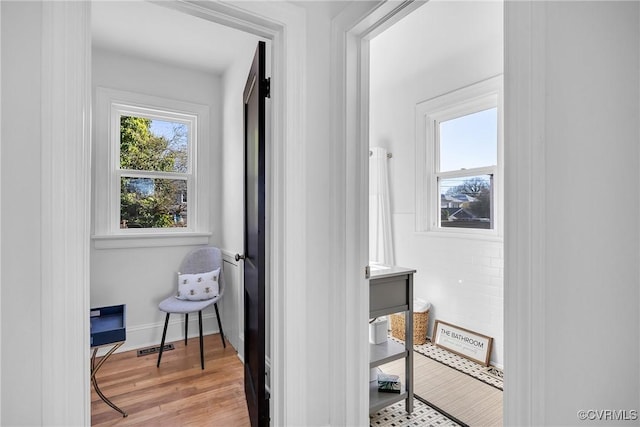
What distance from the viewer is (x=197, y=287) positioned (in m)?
2.96

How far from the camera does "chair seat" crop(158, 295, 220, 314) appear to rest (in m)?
2.73

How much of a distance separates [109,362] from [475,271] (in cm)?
313

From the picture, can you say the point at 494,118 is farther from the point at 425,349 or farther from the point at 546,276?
the point at 546,276

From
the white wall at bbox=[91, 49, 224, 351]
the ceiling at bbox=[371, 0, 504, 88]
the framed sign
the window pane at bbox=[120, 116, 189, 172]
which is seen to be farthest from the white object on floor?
the window pane at bbox=[120, 116, 189, 172]

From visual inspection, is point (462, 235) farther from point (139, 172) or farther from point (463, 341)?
point (139, 172)

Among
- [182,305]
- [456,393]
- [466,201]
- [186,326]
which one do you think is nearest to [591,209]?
[456,393]

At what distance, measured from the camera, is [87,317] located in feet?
3.77

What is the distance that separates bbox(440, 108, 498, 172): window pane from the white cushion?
2404 millimetres

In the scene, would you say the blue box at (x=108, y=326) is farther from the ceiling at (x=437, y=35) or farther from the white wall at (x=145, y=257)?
the ceiling at (x=437, y=35)

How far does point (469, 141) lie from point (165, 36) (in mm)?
2697

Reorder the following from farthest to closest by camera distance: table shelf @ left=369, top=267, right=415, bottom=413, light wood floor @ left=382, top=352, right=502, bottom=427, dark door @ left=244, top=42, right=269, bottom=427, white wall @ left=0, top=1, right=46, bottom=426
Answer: light wood floor @ left=382, top=352, right=502, bottom=427 < table shelf @ left=369, top=267, right=415, bottom=413 < dark door @ left=244, top=42, right=269, bottom=427 < white wall @ left=0, top=1, right=46, bottom=426

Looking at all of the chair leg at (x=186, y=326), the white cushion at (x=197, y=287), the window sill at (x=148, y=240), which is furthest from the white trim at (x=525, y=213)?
the window sill at (x=148, y=240)

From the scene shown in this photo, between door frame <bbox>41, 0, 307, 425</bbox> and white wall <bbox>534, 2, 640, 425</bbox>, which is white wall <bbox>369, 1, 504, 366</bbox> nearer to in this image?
white wall <bbox>534, 2, 640, 425</bbox>

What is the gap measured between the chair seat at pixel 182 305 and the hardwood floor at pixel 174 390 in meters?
0.43
